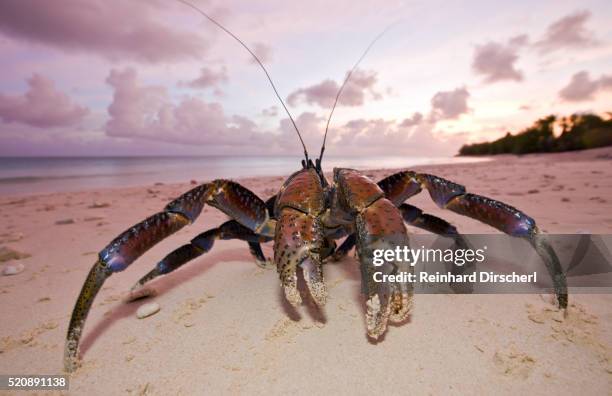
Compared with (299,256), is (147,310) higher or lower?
lower

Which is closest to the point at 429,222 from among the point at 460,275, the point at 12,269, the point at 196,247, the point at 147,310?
the point at 460,275

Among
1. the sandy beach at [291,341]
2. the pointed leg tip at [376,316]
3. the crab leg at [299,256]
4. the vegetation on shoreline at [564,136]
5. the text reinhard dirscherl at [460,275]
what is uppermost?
the vegetation on shoreline at [564,136]

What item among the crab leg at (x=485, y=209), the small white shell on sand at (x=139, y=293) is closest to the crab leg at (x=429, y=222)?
the crab leg at (x=485, y=209)

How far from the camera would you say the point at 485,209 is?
7.23 feet

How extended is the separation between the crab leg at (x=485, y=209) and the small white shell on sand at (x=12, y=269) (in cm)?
425

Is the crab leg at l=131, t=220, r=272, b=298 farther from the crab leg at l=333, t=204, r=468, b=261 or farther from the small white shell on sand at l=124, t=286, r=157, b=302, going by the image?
the crab leg at l=333, t=204, r=468, b=261

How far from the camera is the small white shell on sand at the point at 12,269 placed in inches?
136

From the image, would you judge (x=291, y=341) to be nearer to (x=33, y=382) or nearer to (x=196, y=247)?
(x=196, y=247)

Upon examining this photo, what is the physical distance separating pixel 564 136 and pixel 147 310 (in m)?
34.9

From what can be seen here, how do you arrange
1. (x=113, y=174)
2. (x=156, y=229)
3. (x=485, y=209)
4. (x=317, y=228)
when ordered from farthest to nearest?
(x=113, y=174) → (x=485, y=209) → (x=156, y=229) → (x=317, y=228)

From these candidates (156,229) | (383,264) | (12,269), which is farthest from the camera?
(12,269)

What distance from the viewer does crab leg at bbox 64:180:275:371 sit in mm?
1840

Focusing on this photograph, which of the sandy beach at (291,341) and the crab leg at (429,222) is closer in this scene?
the sandy beach at (291,341)

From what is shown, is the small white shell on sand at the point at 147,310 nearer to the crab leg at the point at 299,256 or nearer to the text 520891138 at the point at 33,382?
the text 520891138 at the point at 33,382
